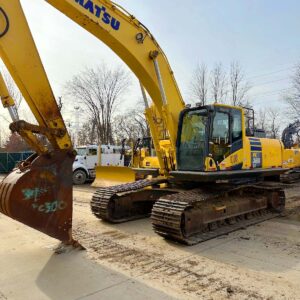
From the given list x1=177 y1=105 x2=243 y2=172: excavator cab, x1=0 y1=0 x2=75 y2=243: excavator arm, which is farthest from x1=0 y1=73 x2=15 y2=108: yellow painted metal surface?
x1=177 y1=105 x2=243 y2=172: excavator cab

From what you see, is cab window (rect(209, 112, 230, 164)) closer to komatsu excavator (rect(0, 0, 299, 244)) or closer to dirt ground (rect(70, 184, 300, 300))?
komatsu excavator (rect(0, 0, 299, 244))

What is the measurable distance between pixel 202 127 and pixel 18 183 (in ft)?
12.7

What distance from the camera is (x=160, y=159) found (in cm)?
824

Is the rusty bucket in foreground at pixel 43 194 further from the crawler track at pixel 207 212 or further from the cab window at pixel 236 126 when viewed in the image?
the cab window at pixel 236 126

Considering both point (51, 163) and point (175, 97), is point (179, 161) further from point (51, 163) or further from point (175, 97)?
point (51, 163)

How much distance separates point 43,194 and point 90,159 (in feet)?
46.3

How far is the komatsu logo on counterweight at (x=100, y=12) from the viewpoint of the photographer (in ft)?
20.9

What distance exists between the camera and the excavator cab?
7.17 meters

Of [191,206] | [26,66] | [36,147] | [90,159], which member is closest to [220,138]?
[191,206]

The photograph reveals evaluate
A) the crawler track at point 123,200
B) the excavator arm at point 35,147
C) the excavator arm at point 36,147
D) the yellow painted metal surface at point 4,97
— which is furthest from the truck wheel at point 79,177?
the yellow painted metal surface at point 4,97

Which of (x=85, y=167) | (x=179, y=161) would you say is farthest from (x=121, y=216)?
(x=85, y=167)

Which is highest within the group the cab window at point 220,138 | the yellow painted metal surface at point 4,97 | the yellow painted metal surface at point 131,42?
the yellow painted metal surface at point 131,42

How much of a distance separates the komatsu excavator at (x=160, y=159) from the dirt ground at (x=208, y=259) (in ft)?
1.41

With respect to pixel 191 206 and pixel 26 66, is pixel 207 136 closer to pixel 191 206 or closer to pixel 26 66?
pixel 191 206
